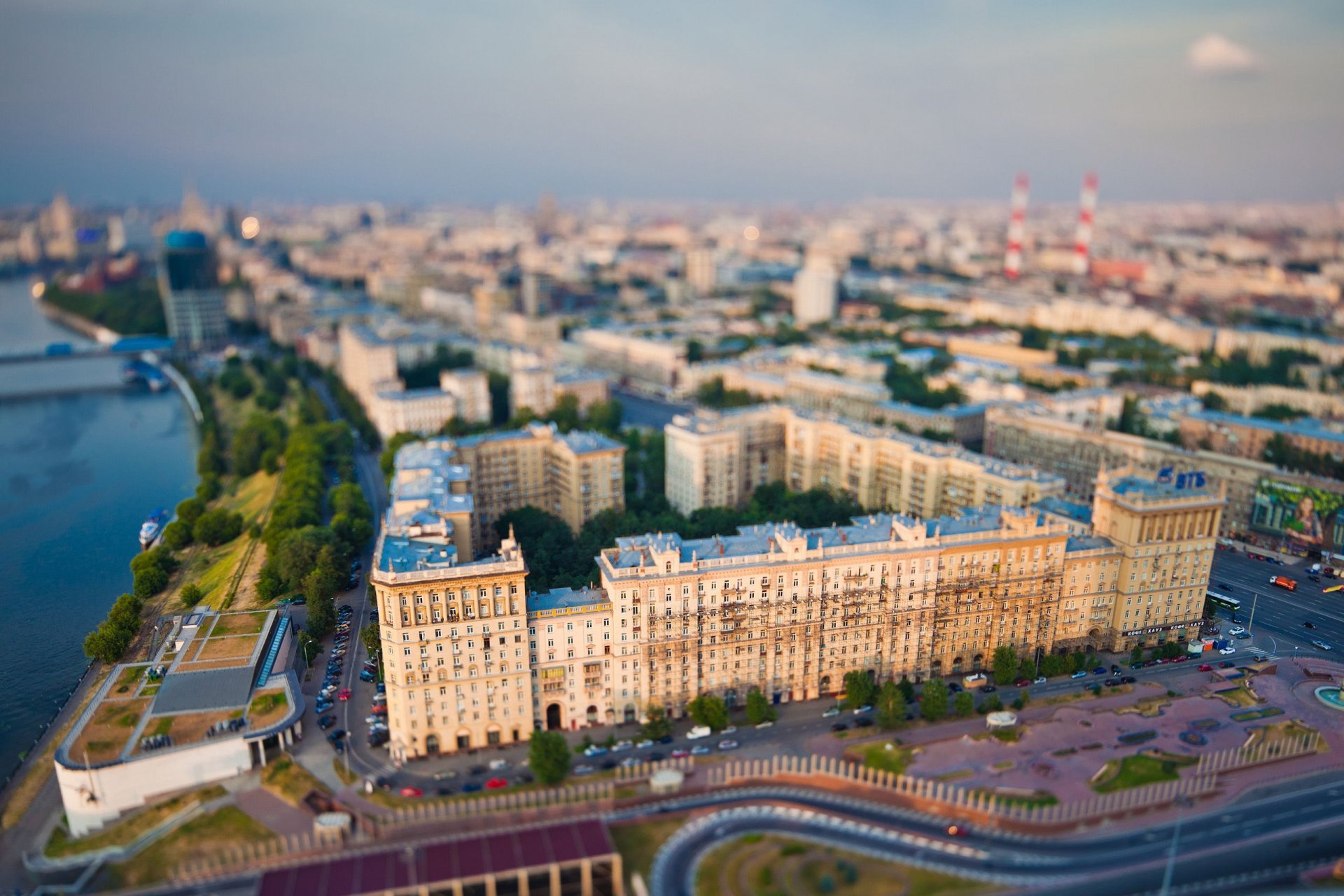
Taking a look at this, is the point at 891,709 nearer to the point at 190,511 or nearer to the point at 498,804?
the point at 498,804

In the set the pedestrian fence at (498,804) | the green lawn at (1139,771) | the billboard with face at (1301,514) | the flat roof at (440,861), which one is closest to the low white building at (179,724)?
the pedestrian fence at (498,804)

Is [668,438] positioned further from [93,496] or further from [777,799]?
[93,496]

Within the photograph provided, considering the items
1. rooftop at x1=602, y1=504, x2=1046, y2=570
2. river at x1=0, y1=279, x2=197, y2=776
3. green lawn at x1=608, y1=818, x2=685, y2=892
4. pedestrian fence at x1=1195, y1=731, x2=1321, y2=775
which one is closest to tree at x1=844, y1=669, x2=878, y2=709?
rooftop at x1=602, y1=504, x2=1046, y2=570

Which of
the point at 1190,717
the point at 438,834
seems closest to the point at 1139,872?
the point at 1190,717

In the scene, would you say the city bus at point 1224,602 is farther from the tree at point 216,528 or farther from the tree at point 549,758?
the tree at point 216,528

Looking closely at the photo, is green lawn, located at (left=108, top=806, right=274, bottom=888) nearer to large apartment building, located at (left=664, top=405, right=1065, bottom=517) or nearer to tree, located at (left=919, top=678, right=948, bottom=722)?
tree, located at (left=919, top=678, right=948, bottom=722)
